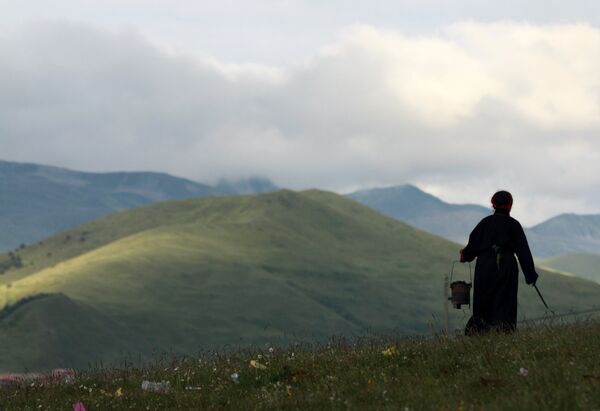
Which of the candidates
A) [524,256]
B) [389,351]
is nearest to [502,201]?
[524,256]

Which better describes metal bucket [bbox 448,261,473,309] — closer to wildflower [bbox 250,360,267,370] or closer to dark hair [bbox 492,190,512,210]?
dark hair [bbox 492,190,512,210]

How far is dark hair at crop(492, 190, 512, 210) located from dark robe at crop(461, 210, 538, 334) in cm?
10

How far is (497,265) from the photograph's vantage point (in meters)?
16.8

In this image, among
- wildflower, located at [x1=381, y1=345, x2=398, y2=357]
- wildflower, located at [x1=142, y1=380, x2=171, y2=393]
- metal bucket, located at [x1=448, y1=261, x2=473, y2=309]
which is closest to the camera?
wildflower, located at [x1=142, y1=380, x2=171, y2=393]

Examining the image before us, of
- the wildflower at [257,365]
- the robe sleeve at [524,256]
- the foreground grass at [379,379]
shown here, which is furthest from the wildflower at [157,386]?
the robe sleeve at [524,256]

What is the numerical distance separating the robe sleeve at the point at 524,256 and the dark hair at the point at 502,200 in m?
0.41

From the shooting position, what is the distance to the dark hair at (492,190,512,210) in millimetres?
16922

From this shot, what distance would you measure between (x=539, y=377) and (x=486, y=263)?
225 inches

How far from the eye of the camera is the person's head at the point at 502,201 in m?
16.9

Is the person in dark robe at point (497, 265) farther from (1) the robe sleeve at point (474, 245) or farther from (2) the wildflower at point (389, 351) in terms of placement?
(2) the wildflower at point (389, 351)

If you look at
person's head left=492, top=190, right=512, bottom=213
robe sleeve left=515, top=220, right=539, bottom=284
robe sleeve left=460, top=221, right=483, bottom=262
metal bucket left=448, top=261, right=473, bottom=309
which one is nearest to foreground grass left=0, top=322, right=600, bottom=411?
metal bucket left=448, top=261, right=473, bottom=309

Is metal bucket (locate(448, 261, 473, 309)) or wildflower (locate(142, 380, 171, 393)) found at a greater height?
metal bucket (locate(448, 261, 473, 309))

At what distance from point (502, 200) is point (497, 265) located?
1115 mm

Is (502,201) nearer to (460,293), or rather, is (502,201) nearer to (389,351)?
(460,293)
